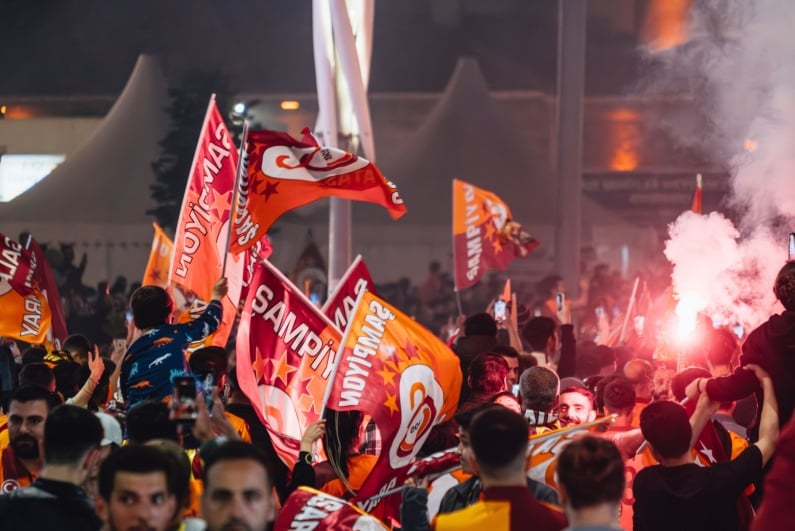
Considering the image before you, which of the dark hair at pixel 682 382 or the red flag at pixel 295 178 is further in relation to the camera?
the red flag at pixel 295 178

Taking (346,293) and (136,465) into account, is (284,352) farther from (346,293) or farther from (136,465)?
(136,465)

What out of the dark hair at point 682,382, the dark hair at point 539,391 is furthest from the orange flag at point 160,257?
the dark hair at point 682,382

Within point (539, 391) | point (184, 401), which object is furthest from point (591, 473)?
point (539, 391)

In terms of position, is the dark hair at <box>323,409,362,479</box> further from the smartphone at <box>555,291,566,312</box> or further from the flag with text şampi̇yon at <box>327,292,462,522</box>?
the smartphone at <box>555,291,566,312</box>

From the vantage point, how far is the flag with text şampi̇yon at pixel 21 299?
8.99 metres

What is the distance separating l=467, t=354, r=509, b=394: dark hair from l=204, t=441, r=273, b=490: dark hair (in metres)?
2.37

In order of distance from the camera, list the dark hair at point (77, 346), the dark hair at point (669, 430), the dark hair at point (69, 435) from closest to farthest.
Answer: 1. the dark hair at point (69, 435)
2. the dark hair at point (669, 430)
3. the dark hair at point (77, 346)

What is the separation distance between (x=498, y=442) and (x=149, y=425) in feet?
5.09

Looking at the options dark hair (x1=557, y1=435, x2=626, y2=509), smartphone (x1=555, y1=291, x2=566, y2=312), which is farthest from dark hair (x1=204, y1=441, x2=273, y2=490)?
smartphone (x1=555, y1=291, x2=566, y2=312)

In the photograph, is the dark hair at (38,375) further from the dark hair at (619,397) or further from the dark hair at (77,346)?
the dark hair at (619,397)

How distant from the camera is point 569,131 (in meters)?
16.3

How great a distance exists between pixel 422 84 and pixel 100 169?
10113 mm

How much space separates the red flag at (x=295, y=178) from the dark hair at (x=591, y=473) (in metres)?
4.41

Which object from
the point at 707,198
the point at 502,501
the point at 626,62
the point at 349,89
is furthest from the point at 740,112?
the point at 626,62
